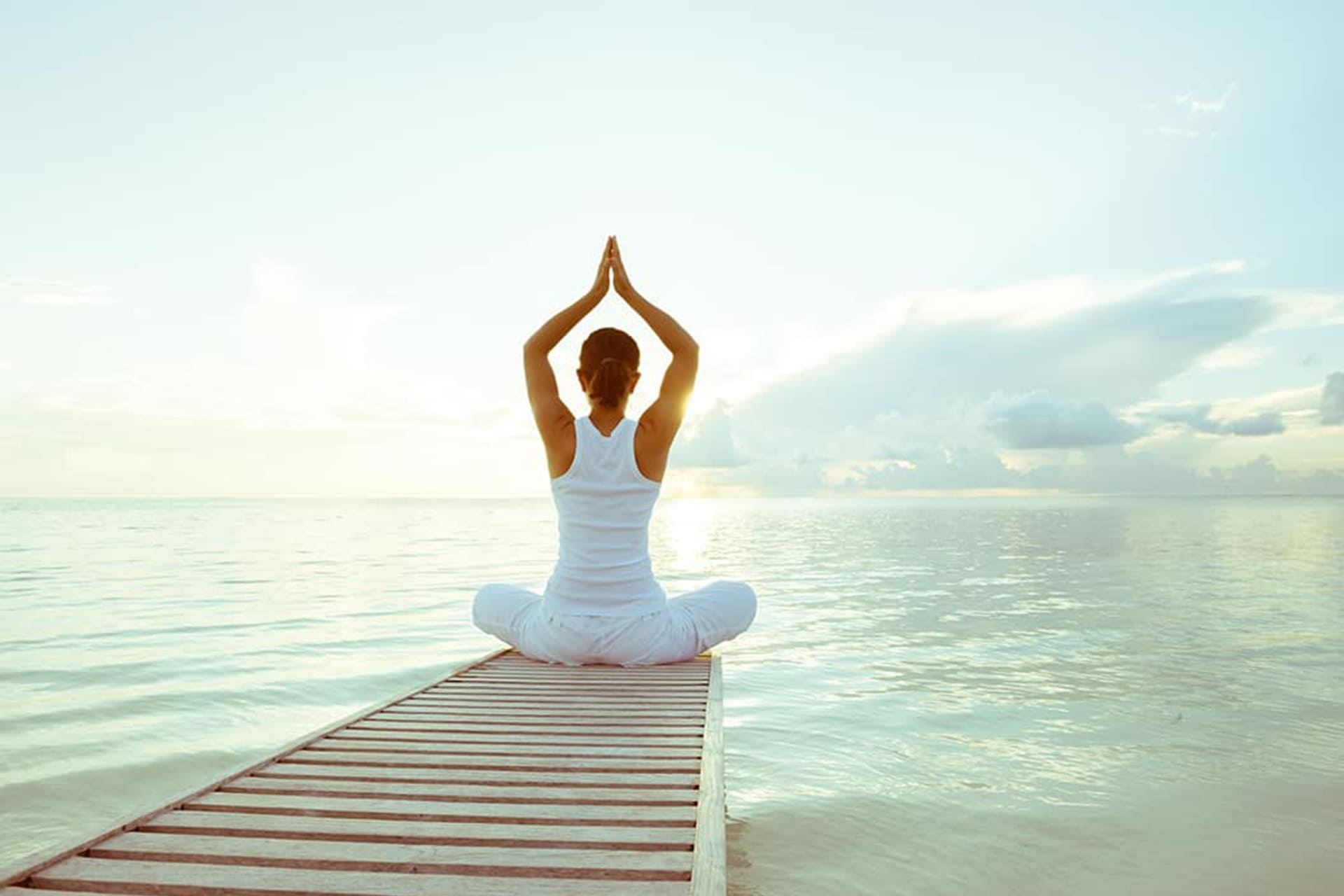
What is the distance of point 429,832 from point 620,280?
351cm

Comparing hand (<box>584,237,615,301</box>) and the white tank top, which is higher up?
hand (<box>584,237,615,301</box>)

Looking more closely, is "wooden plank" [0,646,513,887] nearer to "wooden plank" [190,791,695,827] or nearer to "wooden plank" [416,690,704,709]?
"wooden plank" [190,791,695,827]

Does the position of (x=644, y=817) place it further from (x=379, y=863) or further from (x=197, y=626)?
(x=197, y=626)

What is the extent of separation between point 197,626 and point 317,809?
1149 cm

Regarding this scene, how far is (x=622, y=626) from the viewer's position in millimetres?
6074

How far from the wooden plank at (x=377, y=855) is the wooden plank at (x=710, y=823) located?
0.06 metres

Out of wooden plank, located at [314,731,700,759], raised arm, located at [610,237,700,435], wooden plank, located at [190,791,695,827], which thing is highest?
raised arm, located at [610,237,700,435]

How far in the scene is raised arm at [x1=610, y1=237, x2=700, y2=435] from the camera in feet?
17.6

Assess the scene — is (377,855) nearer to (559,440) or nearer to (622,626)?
(559,440)

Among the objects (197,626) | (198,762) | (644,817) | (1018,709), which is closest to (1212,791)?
(1018,709)

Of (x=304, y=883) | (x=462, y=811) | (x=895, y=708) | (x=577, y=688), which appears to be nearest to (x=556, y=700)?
(x=577, y=688)

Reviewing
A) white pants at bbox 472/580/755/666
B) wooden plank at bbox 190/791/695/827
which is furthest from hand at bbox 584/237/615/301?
wooden plank at bbox 190/791/695/827

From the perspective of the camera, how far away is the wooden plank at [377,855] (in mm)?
2777

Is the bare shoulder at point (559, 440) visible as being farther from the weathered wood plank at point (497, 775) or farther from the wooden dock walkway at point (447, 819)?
the weathered wood plank at point (497, 775)
